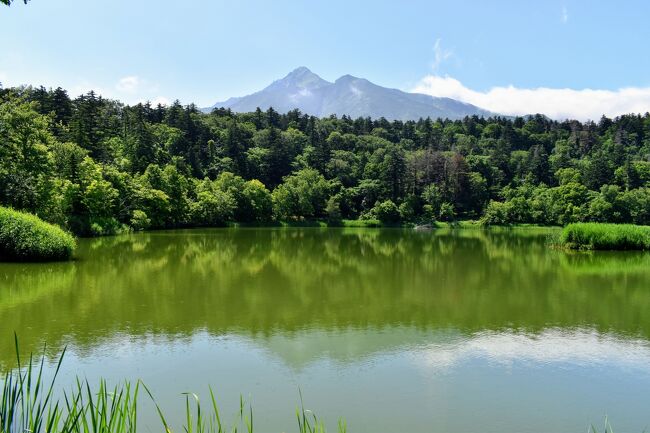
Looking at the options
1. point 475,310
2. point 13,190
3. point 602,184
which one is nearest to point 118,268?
point 13,190

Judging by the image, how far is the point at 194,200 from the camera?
6925 centimetres

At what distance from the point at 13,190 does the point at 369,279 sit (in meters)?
22.9

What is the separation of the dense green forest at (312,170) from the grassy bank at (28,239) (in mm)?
12790

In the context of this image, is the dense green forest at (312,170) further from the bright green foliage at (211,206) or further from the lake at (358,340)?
the lake at (358,340)

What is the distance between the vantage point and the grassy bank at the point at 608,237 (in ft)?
123

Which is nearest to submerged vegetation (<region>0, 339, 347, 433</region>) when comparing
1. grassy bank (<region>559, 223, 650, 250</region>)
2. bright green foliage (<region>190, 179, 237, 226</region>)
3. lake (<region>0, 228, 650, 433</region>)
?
lake (<region>0, 228, 650, 433</region>)

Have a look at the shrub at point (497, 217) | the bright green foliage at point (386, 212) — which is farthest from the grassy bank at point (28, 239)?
the shrub at point (497, 217)

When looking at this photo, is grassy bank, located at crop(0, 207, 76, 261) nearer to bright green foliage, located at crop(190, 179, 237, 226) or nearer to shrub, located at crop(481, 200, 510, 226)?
bright green foliage, located at crop(190, 179, 237, 226)

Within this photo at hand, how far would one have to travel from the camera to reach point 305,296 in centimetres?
1884

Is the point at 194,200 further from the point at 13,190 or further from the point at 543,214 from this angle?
the point at 543,214

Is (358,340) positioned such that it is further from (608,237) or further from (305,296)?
(608,237)

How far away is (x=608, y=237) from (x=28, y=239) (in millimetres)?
37880

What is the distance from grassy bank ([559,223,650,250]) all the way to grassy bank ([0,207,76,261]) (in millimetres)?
34961

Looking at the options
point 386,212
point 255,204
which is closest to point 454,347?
point 255,204
